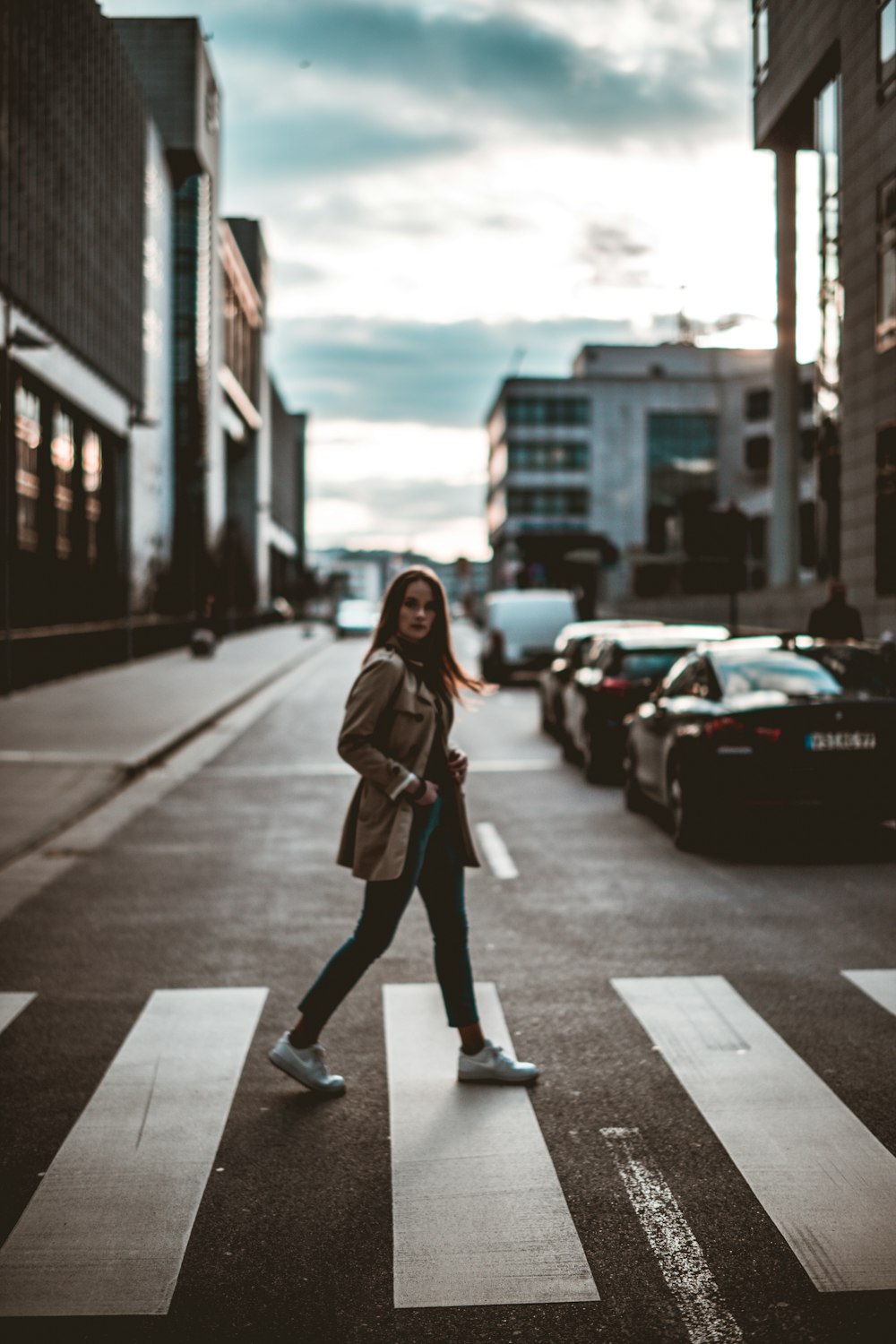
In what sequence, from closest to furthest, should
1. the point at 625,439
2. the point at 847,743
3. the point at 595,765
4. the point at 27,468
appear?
1. the point at 847,743
2. the point at 595,765
3. the point at 27,468
4. the point at 625,439

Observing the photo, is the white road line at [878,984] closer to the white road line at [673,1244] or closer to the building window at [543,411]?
the white road line at [673,1244]

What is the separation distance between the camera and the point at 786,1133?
4.59 m

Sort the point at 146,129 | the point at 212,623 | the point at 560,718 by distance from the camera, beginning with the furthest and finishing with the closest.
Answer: the point at 212,623 → the point at 146,129 → the point at 560,718

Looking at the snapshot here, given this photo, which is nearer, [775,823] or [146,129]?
[775,823]

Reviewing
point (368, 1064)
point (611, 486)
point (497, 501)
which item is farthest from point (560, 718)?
point (497, 501)

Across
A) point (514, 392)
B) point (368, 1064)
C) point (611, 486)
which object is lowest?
point (368, 1064)

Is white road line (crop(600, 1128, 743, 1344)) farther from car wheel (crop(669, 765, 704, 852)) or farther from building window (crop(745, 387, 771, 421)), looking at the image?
building window (crop(745, 387, 771, 421))

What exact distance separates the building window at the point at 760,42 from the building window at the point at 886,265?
8.95m

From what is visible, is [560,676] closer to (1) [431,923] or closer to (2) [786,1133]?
(1) [431,923]

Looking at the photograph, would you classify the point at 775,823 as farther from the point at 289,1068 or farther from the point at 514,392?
the point at 514,392

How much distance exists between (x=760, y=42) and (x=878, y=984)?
105 ft

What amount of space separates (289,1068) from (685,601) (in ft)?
140

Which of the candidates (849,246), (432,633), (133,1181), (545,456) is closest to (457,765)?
(432,633)

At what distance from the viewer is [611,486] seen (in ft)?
373
